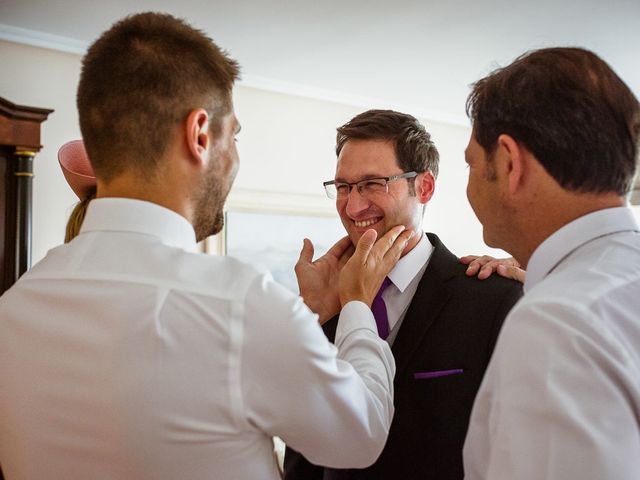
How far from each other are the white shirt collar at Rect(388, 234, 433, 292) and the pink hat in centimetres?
86

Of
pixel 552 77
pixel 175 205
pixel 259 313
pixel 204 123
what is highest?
pixel 552 77

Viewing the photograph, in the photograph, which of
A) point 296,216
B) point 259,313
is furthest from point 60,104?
point 259,313

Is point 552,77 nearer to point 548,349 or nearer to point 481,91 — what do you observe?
point 481,91

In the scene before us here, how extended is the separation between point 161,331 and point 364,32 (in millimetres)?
3333

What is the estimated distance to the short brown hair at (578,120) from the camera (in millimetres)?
989

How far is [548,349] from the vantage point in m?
0.80

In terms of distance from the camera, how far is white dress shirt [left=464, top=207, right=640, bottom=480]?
0.77 metres

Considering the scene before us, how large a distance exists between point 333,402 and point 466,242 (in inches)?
206

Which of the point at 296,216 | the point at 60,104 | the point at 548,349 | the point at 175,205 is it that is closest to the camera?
the point at 548,349

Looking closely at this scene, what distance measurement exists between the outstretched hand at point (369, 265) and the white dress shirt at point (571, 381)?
→ 2.17ft

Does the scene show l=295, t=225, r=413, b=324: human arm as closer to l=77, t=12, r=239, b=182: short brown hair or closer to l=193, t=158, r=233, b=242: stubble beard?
l=193, t=158, r=233, b=242: stubble beard

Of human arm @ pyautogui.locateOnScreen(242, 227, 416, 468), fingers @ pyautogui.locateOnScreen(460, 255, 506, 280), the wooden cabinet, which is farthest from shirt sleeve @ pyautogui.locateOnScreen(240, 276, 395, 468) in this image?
the wooden cabinet

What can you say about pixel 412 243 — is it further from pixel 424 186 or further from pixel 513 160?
pixel 513 160

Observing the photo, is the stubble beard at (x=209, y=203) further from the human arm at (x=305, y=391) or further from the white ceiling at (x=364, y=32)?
the white ceiling at (x=364, y=32)
